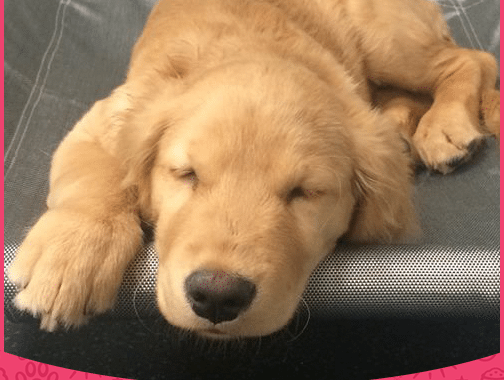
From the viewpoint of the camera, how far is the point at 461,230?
2.07 meters

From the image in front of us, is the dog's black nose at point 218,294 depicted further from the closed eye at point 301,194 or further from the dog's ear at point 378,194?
the dog's ear at point 378,194

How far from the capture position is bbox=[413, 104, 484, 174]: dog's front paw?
2.30 m

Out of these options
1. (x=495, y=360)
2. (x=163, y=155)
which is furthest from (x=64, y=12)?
(x=495, y=360)

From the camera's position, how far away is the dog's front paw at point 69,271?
1438 millimetres

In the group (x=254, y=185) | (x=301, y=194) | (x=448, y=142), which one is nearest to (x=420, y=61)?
(x=448, y=142)

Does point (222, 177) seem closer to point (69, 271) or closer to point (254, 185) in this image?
point (254, 185)

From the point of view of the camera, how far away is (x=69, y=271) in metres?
1.45

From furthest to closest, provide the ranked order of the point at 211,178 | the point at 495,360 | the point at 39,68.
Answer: the point at 39,68, the point at 495,360, the point at 211,178

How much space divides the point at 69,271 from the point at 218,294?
43 centimetres

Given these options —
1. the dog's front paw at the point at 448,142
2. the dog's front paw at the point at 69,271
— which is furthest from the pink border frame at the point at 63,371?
the dog's front paw at the point at 448,142

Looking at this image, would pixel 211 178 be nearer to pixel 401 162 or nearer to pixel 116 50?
pixel 401 162

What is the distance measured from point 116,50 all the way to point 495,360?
237 cm

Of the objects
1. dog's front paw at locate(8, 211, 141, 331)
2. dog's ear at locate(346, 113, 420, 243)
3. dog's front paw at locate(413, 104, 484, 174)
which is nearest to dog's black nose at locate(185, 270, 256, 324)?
dog's front paw at locate(8, 211, 141, 331)

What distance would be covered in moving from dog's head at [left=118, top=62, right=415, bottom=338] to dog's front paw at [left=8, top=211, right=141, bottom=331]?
13cm
